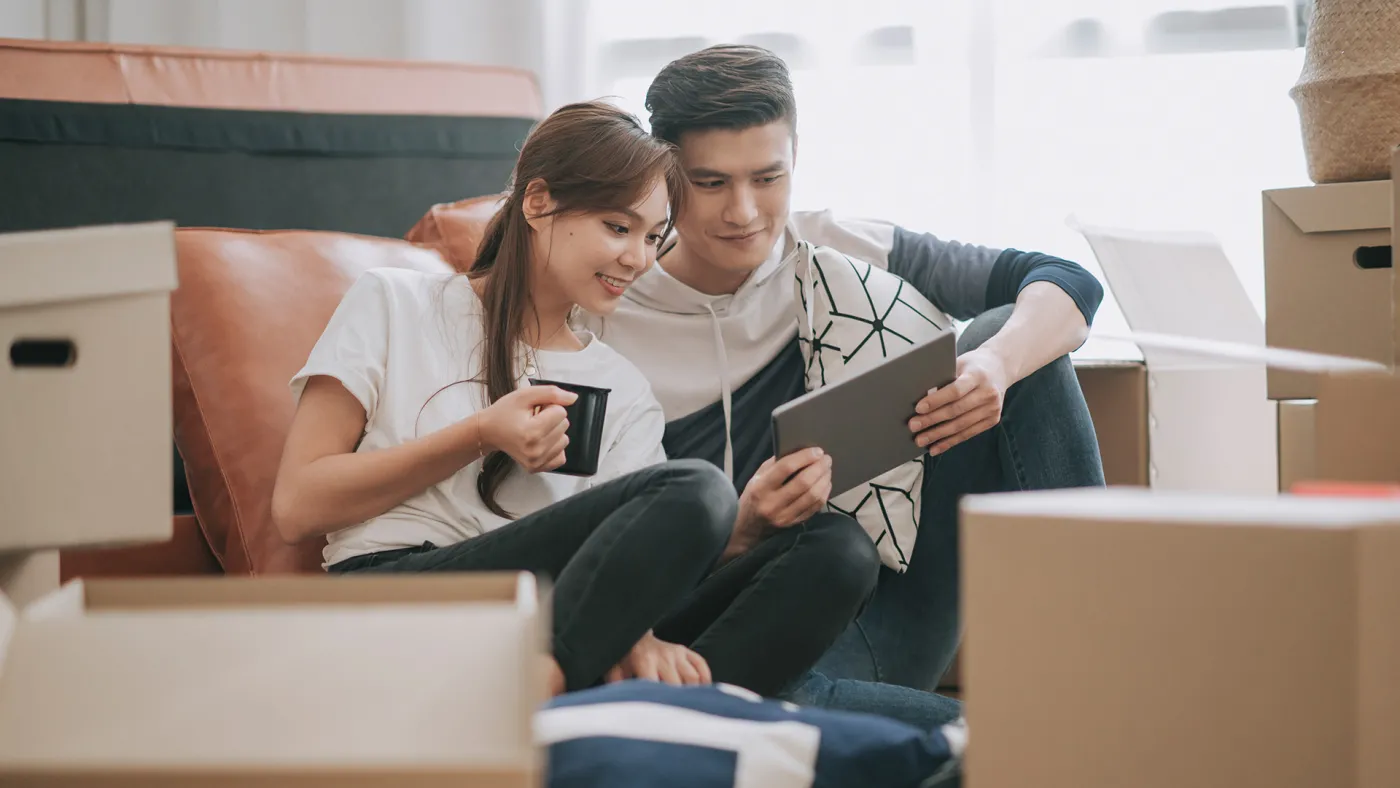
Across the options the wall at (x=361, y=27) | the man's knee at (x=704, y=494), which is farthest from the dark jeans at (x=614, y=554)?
the wall at (x=361, y=27)

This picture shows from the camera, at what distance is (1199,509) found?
70cm

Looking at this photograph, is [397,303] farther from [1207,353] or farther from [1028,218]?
[1028,218]

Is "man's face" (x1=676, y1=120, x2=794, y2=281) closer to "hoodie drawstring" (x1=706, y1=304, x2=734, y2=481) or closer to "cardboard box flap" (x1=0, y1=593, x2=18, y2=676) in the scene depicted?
"hoodie drawstring" (x1=706, y1=304, x2=734, y2=481)

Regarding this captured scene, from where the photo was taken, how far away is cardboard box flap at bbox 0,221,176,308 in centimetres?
82

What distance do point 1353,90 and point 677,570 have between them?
987mm

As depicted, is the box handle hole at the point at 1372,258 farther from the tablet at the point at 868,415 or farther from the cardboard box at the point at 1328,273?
the tablet at the point at 868,415

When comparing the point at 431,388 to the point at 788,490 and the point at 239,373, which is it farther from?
the point at 788,490

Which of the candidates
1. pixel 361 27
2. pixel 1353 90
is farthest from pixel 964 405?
pixel 361 27

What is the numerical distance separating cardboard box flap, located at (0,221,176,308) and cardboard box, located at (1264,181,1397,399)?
1199mm

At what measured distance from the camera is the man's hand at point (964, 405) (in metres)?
1.23

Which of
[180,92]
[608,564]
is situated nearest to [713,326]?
[608,564]

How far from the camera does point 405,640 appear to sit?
2.16ft

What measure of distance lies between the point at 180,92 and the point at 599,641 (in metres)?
1.10

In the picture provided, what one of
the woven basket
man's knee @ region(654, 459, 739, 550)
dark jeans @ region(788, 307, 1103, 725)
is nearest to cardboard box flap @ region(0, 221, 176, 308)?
man's knee @ region(654, 459, 739, 550)
